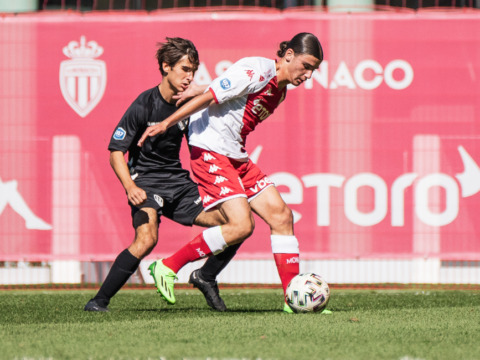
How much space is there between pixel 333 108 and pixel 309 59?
2.89m

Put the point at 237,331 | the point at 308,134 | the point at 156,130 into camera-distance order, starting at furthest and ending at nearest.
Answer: the point at 308,134 → the point at 156,130 → the point at 237,331

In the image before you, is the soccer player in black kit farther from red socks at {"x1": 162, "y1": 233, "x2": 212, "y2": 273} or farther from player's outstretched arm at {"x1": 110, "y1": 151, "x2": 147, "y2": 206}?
red socks at {"x1": 162, "y1": 233, "x2": 212, "y2": 273}

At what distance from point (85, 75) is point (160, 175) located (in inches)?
110

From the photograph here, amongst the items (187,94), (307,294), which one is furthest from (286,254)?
(187,94)

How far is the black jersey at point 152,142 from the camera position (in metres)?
6.39

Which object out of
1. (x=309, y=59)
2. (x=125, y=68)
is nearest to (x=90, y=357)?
(x=309, y=59)

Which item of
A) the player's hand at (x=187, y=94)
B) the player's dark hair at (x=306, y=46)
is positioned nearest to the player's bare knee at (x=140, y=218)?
the player's hand at (x=187, y=94)

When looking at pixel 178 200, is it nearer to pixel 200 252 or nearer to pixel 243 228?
pixel 200 252

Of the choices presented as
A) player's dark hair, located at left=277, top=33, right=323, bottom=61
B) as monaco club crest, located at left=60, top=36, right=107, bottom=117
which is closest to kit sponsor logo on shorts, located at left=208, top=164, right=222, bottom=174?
player's dark hair, located at left=277, top=33, right=323, bottom=61

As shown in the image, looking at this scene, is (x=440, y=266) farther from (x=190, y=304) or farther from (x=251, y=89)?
(x=251, y=89)

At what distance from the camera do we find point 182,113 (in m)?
5.93

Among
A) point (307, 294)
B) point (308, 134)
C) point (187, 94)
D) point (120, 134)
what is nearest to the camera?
point (307, 294)

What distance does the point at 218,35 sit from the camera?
899 centimetres

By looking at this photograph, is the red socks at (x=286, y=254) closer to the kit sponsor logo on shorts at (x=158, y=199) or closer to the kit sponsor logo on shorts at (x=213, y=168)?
the kit sponsor logo on shorts at (x=213, y=168)
